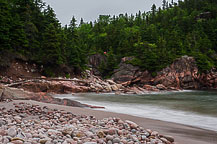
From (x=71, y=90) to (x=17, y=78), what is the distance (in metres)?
6.19

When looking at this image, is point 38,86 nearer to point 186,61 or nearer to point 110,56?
point 110,56

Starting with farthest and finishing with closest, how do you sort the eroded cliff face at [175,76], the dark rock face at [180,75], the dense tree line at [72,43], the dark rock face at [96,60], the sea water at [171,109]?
1. the dark rock face at [96,60]
2. the eroded cliff face at [175,76]
3. the dark rock face at [180,75]
4. the dense tree line at [72,43]
5. the sea water at [171,109]

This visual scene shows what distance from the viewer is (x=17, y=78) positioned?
1955 cm

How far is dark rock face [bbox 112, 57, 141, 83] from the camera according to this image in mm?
33406

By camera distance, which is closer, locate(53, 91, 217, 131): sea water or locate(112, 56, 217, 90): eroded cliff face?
locate(53, 91, 217, 131): sea water

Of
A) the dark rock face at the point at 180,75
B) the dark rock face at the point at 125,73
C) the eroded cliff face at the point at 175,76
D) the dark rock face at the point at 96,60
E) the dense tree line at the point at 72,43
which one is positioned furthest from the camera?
the dark rock face at the point at 96,60

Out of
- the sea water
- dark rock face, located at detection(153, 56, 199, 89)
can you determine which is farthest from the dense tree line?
the sea water

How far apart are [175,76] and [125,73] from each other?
9415 mm

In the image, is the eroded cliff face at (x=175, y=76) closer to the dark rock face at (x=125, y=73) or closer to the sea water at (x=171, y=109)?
the dark rock face at (x=125, y=73)

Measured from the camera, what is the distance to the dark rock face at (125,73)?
33406mm

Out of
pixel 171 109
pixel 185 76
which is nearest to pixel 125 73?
pixel 185 76

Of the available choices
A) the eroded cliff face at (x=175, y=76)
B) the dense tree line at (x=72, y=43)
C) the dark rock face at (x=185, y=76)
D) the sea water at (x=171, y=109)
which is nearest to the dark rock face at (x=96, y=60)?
the dense tree line at (x=72, y=43)

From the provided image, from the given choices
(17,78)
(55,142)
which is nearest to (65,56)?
(17,78)

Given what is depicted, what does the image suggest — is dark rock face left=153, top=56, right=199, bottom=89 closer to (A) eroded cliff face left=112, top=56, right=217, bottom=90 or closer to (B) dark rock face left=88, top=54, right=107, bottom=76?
(A) eroded cliff face left=112, top=56, right=217, bottom=90
